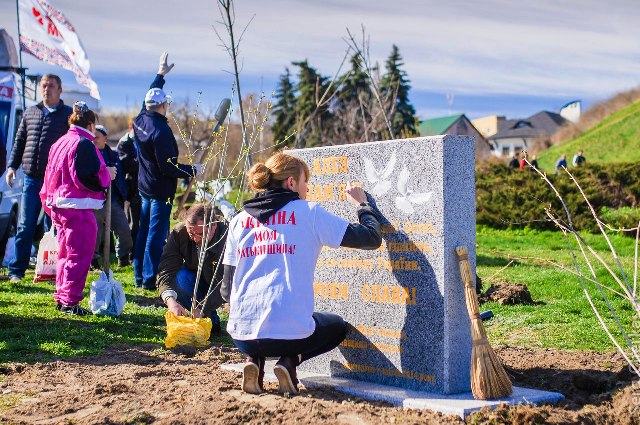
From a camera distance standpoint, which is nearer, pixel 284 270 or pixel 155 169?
pixel 284 270

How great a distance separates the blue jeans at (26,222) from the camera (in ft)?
28.8

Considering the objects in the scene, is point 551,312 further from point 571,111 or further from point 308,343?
point 571,111

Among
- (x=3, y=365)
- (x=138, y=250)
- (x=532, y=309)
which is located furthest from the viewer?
(x=138, y=250)

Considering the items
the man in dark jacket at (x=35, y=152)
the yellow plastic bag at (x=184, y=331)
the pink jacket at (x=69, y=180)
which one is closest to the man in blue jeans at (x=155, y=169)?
the man in dark jacket at (x=35, y=152)

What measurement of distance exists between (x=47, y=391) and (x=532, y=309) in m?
4.63

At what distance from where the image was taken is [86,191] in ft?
23.5

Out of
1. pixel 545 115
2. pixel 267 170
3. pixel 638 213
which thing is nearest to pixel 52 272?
pixel 267 170

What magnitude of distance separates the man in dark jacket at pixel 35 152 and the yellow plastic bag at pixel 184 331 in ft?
10.8

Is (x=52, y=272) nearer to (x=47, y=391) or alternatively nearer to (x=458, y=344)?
(x=47, y=391)

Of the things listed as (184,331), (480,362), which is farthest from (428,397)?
(184,331)

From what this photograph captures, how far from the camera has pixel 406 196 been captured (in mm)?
4754

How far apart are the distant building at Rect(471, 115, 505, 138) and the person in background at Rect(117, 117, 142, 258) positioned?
10122 cm

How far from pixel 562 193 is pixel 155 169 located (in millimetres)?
13214

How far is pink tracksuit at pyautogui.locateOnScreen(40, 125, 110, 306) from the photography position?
7.10m
